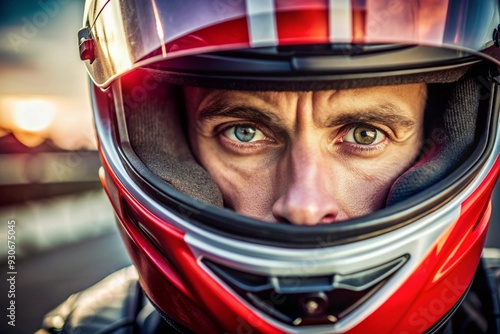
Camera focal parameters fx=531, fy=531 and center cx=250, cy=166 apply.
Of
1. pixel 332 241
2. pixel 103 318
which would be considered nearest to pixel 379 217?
pixel 332 241

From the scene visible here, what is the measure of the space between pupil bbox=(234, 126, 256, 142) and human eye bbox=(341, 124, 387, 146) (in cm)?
18

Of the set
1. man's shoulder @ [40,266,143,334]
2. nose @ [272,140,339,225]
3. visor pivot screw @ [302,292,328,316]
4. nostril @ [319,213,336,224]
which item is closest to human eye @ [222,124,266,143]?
nose @ [272,140,339,225]

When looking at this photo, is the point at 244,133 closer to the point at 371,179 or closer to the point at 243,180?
the point at 243,180

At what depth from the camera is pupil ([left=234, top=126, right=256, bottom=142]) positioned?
107 cm

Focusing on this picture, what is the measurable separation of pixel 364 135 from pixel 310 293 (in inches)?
13.9

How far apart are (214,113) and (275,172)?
17 cm

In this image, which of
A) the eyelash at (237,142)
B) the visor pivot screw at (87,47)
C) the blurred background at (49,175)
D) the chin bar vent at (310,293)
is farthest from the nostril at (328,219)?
the blurred background at (49,175)

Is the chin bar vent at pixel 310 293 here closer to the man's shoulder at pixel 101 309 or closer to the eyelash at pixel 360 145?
the eyelash at pixel 360 145

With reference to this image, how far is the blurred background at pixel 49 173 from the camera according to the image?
3.29 meters

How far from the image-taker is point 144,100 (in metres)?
1.14

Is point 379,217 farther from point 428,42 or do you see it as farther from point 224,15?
point 224,15

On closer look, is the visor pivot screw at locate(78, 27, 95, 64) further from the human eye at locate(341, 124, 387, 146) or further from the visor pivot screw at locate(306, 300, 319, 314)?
the visor pivot screw at locate(306, 300, 319, 314)

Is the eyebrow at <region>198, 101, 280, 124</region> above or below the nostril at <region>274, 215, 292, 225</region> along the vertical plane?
above

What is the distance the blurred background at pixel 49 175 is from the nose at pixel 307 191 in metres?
2.21
